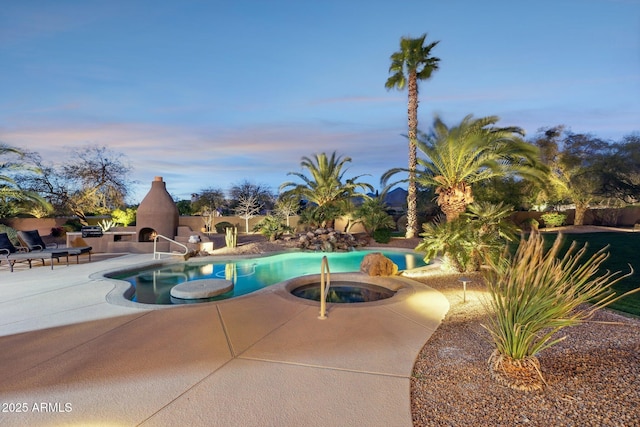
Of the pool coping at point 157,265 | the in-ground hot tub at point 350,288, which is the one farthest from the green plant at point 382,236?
the in-ground hot tub at point 350,288

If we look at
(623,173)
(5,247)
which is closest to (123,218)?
(5,247)

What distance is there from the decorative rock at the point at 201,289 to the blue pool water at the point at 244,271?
0.13 m

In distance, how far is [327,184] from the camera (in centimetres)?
1800

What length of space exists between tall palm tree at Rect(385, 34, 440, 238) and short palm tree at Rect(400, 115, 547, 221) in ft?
24.4

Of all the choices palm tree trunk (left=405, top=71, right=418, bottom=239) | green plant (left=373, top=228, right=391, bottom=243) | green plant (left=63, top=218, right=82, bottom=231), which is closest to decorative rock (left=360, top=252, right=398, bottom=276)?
green plant (left=373, top=228, right=391, bottom=243)

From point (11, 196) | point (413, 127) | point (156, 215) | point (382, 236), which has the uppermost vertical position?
point (413, 127)

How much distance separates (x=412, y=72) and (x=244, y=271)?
14.0m

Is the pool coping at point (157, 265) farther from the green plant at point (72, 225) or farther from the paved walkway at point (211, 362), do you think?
the green plant at point (72, 225)

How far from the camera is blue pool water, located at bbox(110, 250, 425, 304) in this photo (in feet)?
25.0

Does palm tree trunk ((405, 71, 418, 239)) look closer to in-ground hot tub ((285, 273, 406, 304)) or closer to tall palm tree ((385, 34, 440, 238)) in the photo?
tall palm tree ((385, 34, 440, 238))

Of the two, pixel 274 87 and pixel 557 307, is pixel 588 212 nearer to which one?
pixel 274 87

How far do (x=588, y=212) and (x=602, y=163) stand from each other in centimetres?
691

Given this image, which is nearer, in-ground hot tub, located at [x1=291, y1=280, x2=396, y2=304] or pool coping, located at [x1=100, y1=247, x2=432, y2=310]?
pool coping, located at [x1=100, y1=247, x2=432, y2=310]

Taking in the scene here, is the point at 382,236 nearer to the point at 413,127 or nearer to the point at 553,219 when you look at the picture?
the point at 413,127
